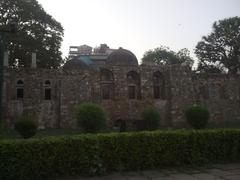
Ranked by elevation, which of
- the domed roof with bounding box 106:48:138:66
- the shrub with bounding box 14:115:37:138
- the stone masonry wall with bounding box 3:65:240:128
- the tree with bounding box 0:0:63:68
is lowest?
the shrub with bounding box 14:115:37:138

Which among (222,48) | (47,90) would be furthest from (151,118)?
(222,48)

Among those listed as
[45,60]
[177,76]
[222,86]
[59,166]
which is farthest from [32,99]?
[222,86]

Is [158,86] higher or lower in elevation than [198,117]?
higher

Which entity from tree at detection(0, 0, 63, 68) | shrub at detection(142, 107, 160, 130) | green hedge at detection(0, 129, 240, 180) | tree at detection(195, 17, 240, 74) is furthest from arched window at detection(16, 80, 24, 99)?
tree at detection(195, 17, 240, 74)

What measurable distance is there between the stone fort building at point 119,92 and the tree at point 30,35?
21.0ft

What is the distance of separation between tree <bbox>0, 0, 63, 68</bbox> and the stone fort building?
6.40m

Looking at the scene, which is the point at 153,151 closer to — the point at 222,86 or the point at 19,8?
the point at 222,86

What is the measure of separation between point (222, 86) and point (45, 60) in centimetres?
1596

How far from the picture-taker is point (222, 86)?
2195cm

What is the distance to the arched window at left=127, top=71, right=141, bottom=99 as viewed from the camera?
781 inches

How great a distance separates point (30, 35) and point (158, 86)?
13038mm

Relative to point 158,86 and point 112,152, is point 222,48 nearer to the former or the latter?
point 158,86

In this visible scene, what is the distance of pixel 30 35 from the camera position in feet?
82.1

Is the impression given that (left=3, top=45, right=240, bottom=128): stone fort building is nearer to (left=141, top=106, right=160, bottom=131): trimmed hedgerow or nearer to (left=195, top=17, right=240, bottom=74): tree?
(left=141, top=106, right=160, bottom=131): trimmed hedgerow
